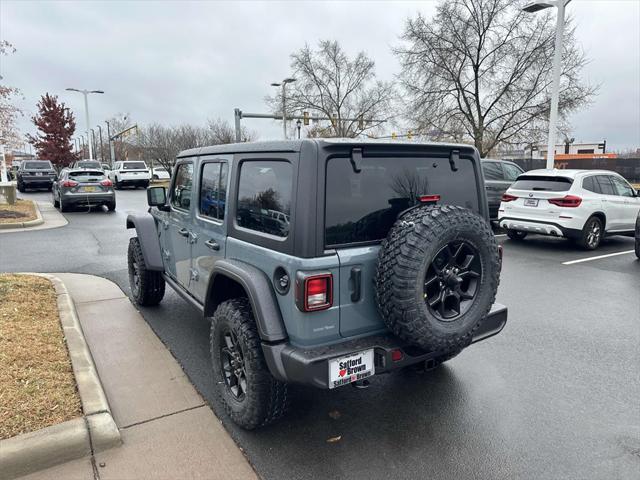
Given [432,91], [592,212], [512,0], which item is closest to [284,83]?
[432,91]

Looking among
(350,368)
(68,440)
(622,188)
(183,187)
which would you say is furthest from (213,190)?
(622,188)

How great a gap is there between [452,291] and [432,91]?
19.0 m

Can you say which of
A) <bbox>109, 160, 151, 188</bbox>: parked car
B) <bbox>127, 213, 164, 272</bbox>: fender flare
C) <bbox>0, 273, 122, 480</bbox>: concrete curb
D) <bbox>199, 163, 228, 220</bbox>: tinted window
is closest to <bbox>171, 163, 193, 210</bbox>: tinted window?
<bbox>199, 163, 228, 220</bbox>: tinted window

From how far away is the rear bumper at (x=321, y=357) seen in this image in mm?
2490

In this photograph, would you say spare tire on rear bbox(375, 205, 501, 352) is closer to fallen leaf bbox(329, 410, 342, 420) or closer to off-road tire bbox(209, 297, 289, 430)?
off-road tire bbox(209, 297, 289, 430)

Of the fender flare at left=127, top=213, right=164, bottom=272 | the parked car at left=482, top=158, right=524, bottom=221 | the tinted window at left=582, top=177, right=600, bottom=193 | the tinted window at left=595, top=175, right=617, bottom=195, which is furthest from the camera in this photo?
the parked car at left=482, top=158, right=524, bottom=221

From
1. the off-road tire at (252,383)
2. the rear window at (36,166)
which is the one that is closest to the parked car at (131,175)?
the rear window at (36,166)

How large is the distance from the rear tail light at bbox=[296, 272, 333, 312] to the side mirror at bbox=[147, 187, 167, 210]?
2677mm

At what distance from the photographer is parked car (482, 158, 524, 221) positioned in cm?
1199

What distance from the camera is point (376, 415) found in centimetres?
319

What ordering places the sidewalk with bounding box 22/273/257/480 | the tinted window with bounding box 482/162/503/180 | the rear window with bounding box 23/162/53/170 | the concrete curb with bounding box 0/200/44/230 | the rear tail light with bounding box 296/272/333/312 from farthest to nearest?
1. the rear window with bounding box 23/162/53/170
2. the tinted window with bounding box 482/162/503/180
3. the concrete curb with bounding box 0/200/44/230
4. the sidewalk with bounding box 22/273/257/480
5. the rear tail light with bounding box 296/272/333/312

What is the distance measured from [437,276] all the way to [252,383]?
1297 mm

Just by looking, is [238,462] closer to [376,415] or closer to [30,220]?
[376,415]

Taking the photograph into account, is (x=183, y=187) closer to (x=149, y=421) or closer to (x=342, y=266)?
(x=149, y=421)
